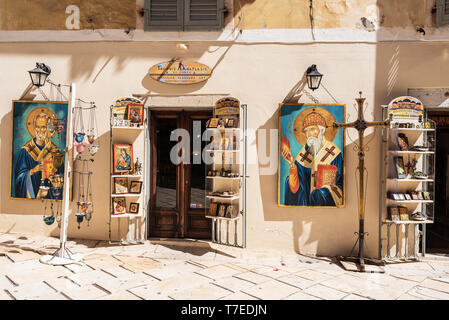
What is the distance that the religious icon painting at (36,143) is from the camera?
6.23 metres

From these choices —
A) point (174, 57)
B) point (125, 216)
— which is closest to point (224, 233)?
point (125, 216)

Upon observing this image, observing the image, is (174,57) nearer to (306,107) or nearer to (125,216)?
(306,107)

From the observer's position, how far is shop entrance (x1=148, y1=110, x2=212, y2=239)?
625 centimetres

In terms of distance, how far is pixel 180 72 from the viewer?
5992 mm

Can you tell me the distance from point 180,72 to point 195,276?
3554 millimetres

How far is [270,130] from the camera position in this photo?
5875 millimetres

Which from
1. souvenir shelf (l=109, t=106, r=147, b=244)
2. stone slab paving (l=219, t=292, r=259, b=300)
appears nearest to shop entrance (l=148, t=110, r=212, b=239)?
souvenir shelf (l=109, t=106, r=147, b=244)

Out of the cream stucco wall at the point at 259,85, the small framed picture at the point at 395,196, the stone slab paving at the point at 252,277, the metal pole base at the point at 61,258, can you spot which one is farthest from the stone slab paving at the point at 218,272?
the small framed picture at the point at 395,196

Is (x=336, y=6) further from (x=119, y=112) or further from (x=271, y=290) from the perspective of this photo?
(x=271, y=290)

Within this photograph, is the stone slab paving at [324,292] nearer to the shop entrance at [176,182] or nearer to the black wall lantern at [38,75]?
the shop entrance at [176,182]

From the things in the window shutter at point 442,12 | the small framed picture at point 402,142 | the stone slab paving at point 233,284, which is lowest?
the stone slab paving at point 233,284

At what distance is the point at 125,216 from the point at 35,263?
4.99 feet

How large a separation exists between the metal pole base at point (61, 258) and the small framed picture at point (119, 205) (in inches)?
38.0
